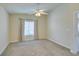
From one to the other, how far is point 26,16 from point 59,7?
1.87 feet

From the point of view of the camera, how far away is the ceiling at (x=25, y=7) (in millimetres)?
1694

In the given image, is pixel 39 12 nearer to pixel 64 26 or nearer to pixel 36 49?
pixel 64 26

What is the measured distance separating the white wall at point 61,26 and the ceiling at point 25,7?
0.15 m

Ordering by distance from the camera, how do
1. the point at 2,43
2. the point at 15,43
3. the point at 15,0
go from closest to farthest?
the point at 15,0, the point at 2,43, the point at 15,43

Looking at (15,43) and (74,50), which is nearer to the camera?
(74,50)

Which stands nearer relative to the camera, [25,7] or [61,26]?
[25,7]

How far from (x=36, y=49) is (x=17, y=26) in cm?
51

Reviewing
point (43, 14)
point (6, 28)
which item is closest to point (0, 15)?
point (6, 28)

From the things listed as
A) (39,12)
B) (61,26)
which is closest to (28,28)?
(39,12)

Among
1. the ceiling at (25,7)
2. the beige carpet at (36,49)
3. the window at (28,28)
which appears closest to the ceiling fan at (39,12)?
the ceiling at (25,7)

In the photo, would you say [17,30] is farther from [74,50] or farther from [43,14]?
[74,50]

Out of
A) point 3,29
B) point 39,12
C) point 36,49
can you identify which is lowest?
point 36,49

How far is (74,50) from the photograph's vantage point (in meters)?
1.74

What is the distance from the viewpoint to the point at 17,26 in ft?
6.36
